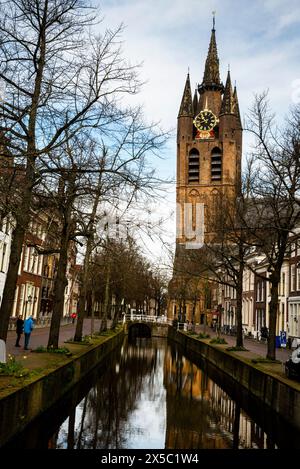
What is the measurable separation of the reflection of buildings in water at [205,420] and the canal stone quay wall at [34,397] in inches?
131

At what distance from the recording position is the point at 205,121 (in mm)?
98875

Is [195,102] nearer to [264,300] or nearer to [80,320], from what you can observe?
[264,300]

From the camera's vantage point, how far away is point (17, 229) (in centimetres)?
1241

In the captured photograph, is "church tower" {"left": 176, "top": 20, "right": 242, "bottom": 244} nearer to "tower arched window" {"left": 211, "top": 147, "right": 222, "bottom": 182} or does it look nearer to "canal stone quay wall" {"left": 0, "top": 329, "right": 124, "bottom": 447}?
"tower arched window" {"left": 211, "top": 147, "right": 222, "bottom": 182}

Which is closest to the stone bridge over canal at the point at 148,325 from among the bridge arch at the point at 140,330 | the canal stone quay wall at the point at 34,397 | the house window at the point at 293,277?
the bridge arch at the point at 140,330

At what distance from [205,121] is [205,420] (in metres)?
88.8

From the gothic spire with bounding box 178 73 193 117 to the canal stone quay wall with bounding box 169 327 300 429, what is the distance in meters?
77.1

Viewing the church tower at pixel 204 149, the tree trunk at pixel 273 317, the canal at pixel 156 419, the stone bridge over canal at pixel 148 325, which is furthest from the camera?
the church tower at pixel 204 149

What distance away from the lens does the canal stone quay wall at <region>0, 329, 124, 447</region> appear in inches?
379

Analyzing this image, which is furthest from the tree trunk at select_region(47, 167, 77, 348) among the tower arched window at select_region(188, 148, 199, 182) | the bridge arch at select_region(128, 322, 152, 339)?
the tower arched window at select_region(188, 148, 199, 182)

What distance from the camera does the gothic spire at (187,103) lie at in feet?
327

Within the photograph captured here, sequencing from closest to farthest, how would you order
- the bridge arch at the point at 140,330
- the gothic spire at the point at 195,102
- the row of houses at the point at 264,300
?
the row of houses at the point at 264,300 → the bridge arch at the point at 140,330 → the gothic spire at the point at 195,102

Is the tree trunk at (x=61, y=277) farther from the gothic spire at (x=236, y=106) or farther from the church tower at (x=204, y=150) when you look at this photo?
the gothic spire at (x=236, y=106)
